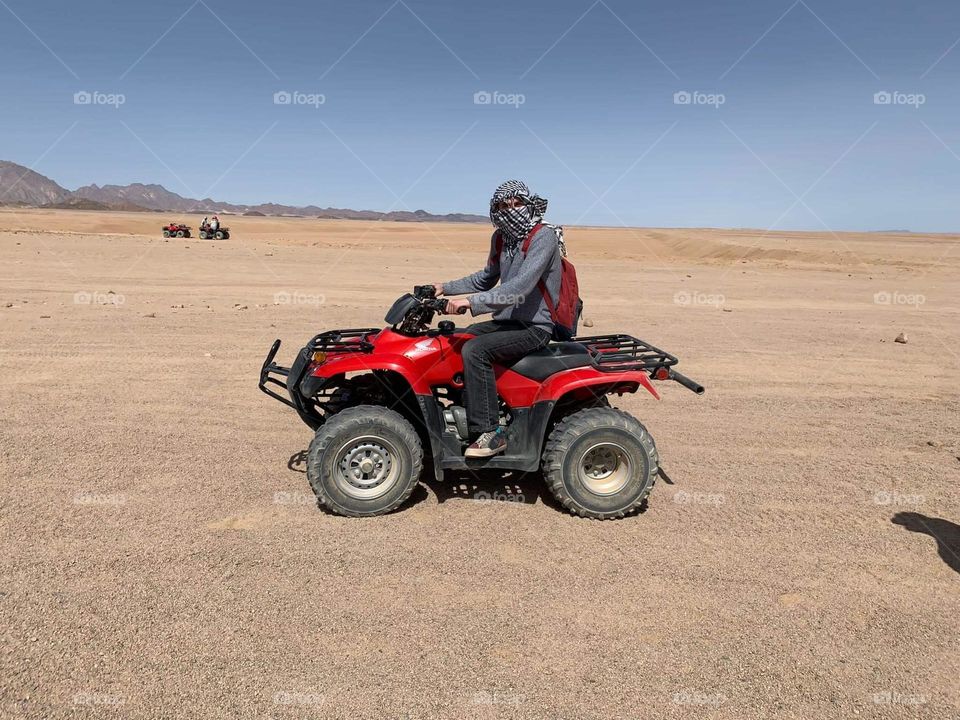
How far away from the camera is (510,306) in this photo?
16.4 ft

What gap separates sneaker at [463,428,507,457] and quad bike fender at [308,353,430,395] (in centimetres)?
53

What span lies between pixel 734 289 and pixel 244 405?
1832 centimetres

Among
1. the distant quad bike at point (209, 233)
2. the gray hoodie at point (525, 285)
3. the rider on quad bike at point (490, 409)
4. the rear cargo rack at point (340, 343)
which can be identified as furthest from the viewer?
the distant quad bike at point (209, 233)

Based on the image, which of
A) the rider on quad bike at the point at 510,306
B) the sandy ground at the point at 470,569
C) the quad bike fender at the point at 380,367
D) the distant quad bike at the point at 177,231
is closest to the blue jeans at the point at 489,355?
the rider on quad bike at the point at 510,306

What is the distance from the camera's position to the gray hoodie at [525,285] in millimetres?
4809

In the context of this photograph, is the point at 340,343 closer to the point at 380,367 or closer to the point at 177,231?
the point at 380,367

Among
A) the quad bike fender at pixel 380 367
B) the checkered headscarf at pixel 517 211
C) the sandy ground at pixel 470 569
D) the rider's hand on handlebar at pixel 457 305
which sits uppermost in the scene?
the checkered headscarf at pixel 517 211

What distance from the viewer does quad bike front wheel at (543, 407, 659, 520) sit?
5023 millimetres

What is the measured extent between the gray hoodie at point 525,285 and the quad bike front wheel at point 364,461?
→ 107 centimetres

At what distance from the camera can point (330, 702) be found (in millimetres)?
3148

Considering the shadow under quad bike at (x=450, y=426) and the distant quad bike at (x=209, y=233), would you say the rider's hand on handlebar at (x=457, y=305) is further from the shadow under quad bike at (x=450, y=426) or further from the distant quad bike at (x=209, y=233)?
the distant quad bike at (x=209, y=233)

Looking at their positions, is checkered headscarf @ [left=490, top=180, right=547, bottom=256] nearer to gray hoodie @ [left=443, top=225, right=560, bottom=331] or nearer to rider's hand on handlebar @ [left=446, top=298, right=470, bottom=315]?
gray hoodie @ [left=443, top=225, right=560, bottom=331]

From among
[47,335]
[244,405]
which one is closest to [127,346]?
[47,335]

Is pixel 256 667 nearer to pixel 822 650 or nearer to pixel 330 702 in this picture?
pixel 330 702
